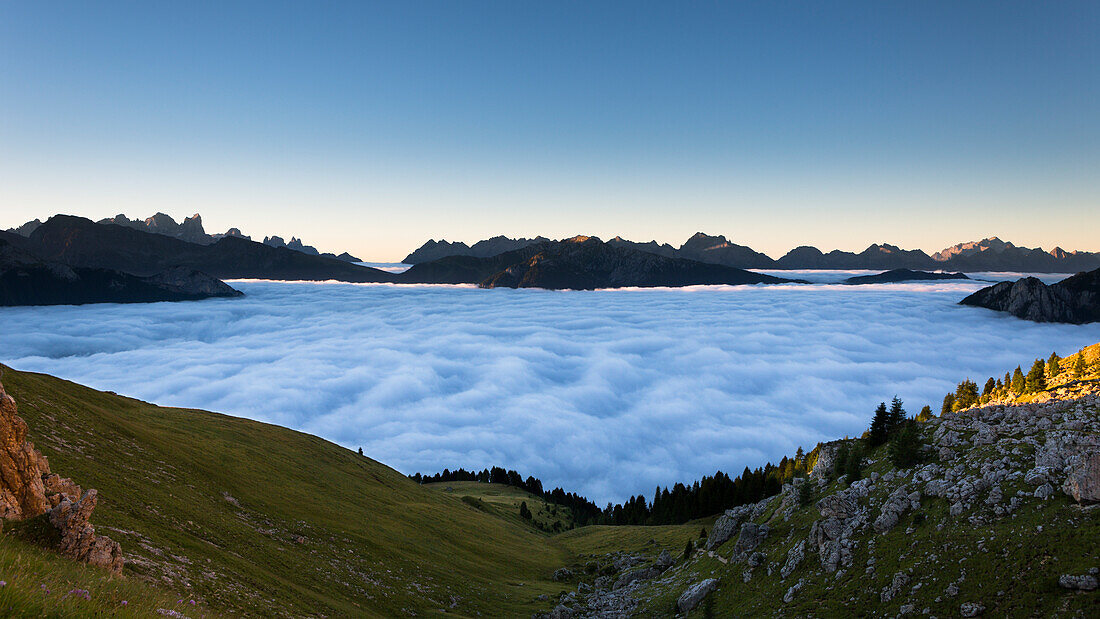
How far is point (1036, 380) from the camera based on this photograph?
201 ft

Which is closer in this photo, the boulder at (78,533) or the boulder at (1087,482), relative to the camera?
the boulder at (78,533)

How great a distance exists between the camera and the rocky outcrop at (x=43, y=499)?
→ 1697 cm

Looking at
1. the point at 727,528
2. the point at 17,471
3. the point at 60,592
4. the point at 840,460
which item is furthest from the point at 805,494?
the point at 17,471

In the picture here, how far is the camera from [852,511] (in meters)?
41.5

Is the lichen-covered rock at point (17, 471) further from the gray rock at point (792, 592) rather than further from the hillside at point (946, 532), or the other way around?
the gray rock at point (792, 592)

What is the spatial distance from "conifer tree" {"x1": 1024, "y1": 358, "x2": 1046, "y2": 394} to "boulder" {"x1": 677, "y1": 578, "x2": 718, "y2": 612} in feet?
147

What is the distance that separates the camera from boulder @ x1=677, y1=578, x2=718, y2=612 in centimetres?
4850

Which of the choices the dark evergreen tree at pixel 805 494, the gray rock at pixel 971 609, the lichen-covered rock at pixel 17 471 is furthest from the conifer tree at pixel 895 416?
the lichen-covered rock at pixel 17 471

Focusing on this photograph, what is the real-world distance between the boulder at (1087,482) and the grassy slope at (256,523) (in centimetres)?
4880

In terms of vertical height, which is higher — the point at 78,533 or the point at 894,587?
the point at 78,533

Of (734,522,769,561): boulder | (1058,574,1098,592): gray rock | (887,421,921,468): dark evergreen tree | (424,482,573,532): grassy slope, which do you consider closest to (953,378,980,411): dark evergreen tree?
(887,421,921,468): dark evergreen tree

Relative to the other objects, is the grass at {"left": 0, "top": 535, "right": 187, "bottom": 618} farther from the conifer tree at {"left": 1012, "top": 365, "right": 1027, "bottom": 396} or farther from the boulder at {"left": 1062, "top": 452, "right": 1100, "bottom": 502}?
the conifer tree at {"left": 1012, "top": 365, "right": 1027, "bottom": 396}

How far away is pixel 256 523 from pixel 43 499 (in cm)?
3474

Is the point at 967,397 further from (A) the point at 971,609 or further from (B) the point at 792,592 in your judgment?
(A) the point at 971,609
